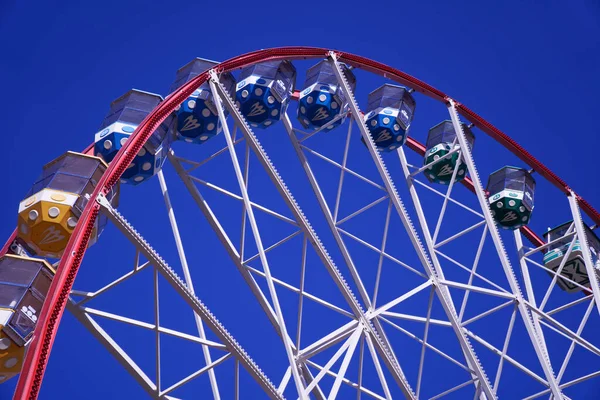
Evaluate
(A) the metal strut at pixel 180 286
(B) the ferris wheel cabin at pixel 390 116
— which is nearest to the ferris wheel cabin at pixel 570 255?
(B) the ferris wheel cabin at pixel 390 116

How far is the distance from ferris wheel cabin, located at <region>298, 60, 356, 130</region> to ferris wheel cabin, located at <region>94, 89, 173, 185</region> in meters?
4.22

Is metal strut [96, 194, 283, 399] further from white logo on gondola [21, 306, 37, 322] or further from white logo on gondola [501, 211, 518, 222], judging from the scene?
white logo on gondola [501, 211, 518, 222]

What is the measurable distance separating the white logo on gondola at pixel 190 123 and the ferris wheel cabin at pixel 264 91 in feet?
4.03

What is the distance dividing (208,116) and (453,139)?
272 inches

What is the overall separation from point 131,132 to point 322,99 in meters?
Answer: 5.27

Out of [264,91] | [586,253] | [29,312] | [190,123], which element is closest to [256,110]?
[264,91]

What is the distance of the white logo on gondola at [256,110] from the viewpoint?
59.5ft

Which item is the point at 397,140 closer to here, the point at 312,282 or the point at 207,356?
the point at 207,356

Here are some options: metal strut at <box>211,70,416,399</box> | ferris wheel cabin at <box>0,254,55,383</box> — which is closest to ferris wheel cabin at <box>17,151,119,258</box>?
ferris wheel cabin at <box>0,254,55,383</box>

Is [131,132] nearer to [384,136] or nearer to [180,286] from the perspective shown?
[180,286]

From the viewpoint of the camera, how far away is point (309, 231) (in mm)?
16781

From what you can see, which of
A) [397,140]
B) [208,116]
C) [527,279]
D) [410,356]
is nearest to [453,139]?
[397,140]

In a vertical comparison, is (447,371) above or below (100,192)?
above

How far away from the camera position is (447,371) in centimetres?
4672
